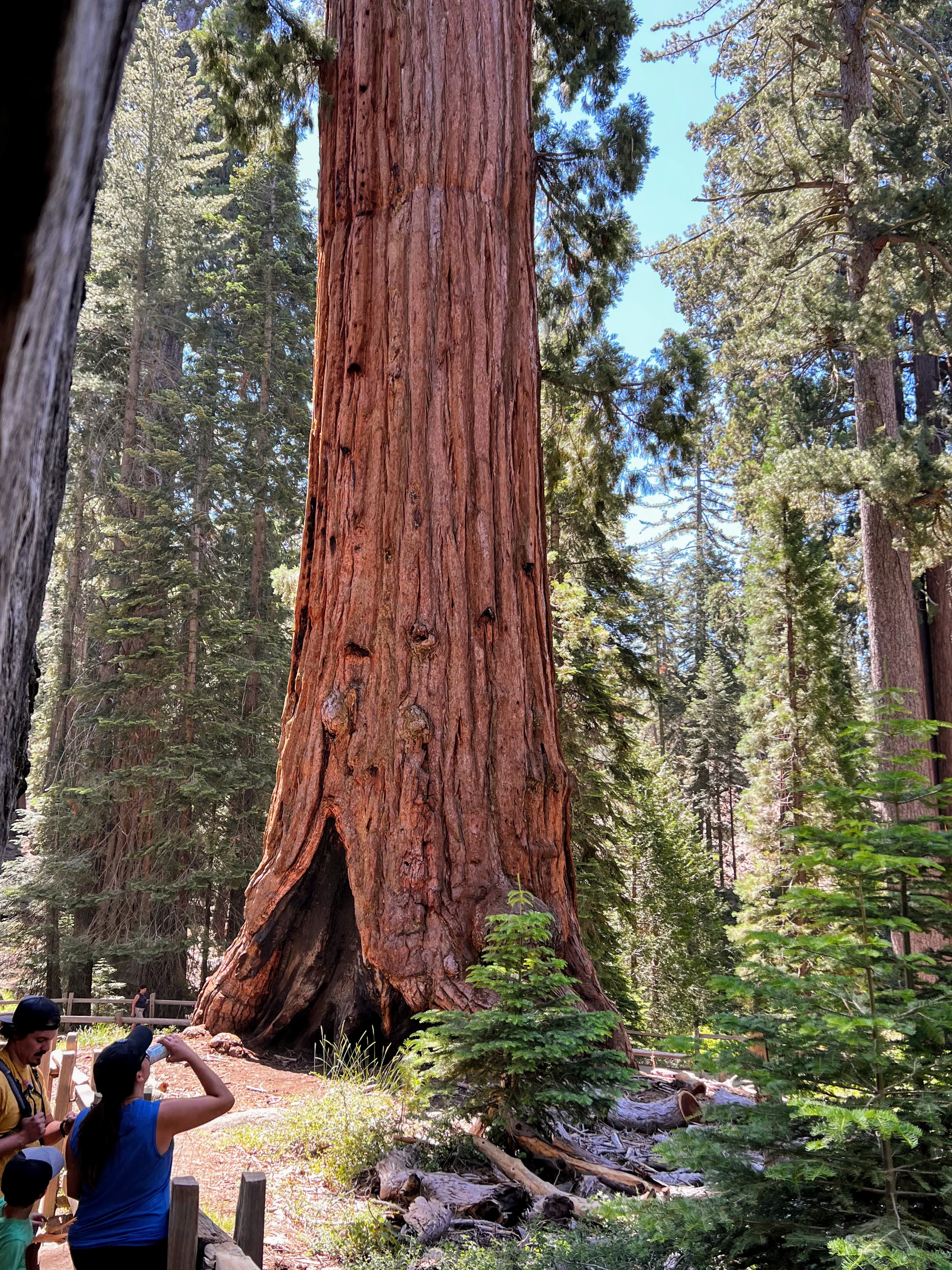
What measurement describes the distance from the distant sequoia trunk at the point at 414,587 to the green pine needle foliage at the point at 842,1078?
283 cm

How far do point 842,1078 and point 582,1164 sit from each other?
7.15 ft

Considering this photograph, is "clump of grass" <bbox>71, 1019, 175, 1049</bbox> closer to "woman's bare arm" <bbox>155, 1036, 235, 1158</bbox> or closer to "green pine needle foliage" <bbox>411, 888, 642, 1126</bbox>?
"green pine needle foliage" <bbox>411, 888, 642, 1126</bbox>

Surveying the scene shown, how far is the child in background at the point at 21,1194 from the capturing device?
2.80 m

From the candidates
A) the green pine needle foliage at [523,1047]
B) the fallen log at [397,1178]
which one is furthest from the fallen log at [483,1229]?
the green pine needle foliage at [523,1047]

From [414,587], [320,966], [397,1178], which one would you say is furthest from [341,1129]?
[414,587]

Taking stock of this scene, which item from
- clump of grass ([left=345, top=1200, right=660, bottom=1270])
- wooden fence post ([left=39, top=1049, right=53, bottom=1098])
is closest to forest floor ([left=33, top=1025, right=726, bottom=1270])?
clump of grass ([left=345, top=1200, right=660, bottom=1270])

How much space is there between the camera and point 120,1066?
9.80 feet

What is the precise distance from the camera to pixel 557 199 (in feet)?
33.1

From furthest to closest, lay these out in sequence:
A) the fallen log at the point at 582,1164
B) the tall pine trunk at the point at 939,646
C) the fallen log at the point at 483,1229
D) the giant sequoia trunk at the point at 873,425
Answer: the tall pine trunk at the point at 939,646
the giant sequoia trunk at the point at 873,425
the fallen log at the point at 582,1164
the fallen log at the point at 483,1229

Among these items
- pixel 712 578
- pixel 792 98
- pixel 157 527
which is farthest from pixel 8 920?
pixel 712 578

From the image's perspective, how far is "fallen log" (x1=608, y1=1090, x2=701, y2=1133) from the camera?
5.80 metres

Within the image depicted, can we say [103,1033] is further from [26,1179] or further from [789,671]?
[789,671]

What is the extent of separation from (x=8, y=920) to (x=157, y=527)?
8322mm

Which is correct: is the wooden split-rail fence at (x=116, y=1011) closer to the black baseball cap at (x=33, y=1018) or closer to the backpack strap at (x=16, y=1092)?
the backpack strap at (x=16, y=1092)
